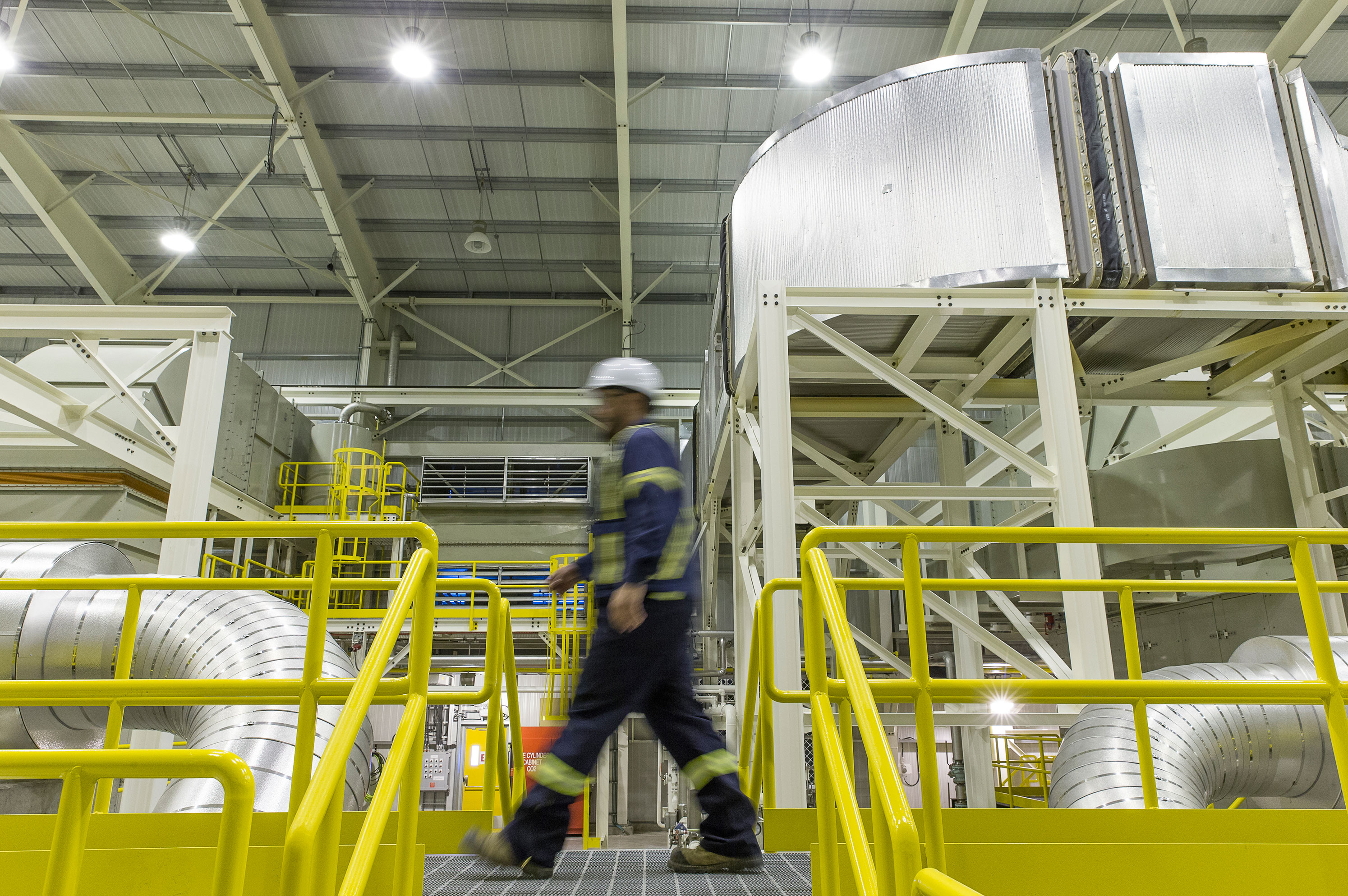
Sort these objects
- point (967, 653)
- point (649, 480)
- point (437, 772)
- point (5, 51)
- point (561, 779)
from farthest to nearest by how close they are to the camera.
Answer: point (437, 772) < point (5, 51) < point (967, 653) < point (649, 480) < point (561, 779)

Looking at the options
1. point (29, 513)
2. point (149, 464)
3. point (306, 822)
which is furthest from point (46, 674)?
point (29, 513)

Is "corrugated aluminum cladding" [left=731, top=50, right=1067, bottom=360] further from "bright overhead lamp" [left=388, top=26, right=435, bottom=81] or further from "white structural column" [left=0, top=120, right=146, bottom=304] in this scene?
"white structural column" [left=0, top=120, right=146, bottom=304]

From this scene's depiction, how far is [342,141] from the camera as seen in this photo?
16547 millimetres

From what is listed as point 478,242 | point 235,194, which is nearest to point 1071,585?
point 478,242

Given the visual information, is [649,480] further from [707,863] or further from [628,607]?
[707,863]

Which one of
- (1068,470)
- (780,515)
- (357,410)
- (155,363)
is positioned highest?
(357,410)

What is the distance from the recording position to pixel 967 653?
870 centimetres

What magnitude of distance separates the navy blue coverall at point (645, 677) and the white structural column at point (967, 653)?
543 centimetres

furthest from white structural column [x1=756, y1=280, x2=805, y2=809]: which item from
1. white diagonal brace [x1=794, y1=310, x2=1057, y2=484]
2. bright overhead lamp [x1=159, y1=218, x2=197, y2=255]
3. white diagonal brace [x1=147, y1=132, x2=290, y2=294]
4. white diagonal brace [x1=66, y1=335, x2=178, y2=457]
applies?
bright overhead lamp [x1=159, y1=218, x2=197, y2=255]

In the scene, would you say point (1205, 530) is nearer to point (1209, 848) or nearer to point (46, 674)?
point (1209, 848)

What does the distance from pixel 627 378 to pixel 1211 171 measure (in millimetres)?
5466

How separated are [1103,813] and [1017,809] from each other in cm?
29

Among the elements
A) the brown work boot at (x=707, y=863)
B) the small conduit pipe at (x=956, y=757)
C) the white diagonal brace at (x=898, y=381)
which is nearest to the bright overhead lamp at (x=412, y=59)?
the white diagonal brace at (x=898, y=381)

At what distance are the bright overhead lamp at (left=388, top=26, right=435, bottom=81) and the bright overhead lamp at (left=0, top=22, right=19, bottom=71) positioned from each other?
4988mm
